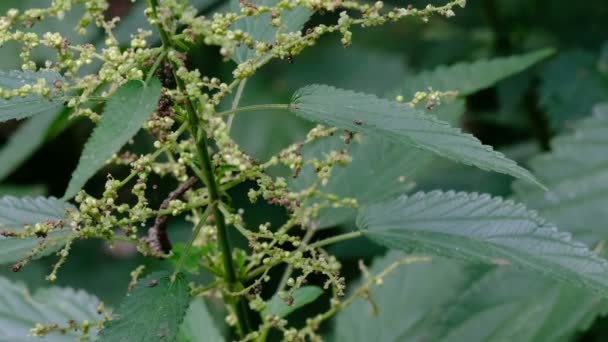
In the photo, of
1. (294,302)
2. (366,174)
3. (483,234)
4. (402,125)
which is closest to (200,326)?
(294,302)

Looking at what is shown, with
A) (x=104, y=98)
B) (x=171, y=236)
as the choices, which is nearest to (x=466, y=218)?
(x=104, y=98)

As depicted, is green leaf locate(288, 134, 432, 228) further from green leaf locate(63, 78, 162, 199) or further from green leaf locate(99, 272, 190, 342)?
green leaf locate(63, 78, 162, 199)

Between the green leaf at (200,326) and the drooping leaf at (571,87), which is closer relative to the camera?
the green leaf at (200,326)

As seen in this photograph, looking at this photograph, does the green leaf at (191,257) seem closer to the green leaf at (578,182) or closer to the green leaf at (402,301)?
the green leaf at (402,301)

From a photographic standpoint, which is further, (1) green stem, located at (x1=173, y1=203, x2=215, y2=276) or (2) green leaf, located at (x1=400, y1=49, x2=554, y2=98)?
(2) green leaf, located at (x1=400, y1=49, x2=554, y2=98)

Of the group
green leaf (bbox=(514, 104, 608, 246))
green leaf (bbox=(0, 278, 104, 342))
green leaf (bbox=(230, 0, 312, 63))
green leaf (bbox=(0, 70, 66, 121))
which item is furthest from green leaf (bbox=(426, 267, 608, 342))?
green leaf (bbox=(0, 70, 66, 121))

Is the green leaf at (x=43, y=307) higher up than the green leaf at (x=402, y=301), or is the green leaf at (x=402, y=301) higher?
the green leaf at (x=43, y=307)

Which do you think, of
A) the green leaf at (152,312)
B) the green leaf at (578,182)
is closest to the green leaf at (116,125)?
the green leaf at (152,312)
